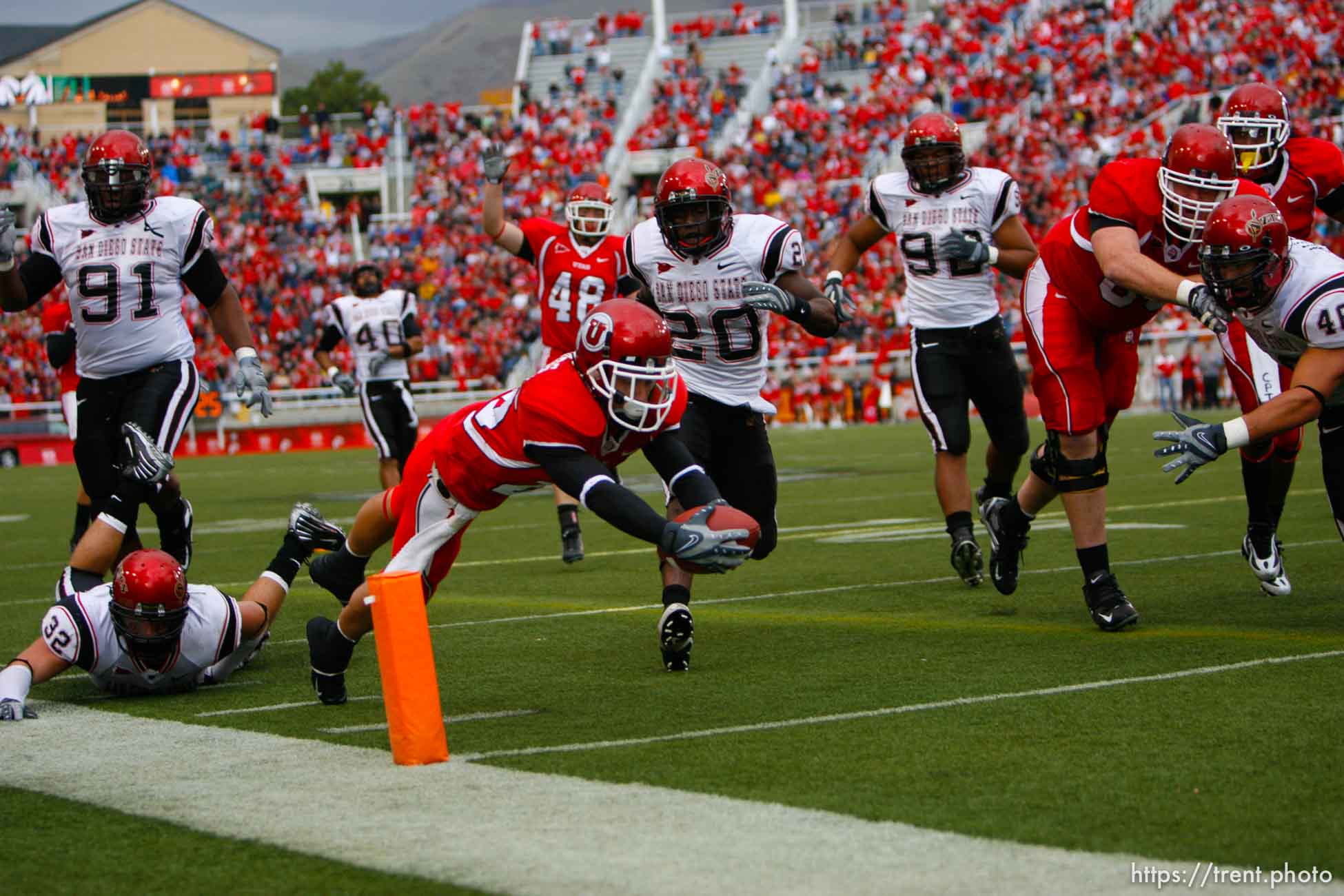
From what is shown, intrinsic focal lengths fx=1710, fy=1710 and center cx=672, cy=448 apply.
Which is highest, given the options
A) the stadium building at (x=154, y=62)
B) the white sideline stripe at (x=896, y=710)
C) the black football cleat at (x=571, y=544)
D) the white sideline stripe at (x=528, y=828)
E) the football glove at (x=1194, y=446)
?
the stadium building at (x=154, y=62)

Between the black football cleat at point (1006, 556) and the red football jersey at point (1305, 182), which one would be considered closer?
the red football jersey at point (1305, 182)

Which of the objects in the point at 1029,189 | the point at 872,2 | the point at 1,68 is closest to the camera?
the point at 1029,189

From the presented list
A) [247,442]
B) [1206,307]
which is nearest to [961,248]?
[1206,307]

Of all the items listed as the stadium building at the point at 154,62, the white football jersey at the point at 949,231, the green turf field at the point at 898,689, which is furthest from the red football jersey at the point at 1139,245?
the stadium building at the point at 154,62

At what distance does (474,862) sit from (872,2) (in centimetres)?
4128

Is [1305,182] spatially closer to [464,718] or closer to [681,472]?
[681,472]

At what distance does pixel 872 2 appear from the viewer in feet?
139

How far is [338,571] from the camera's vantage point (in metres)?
5.50

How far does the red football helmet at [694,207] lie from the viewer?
6102 mm

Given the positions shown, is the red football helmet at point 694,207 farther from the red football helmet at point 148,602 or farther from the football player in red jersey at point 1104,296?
the red football helmet at point 148,602

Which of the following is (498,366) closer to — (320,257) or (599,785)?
(320,257)

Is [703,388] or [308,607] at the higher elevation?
[703,388]

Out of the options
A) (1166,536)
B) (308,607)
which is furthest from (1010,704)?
(1166,536)

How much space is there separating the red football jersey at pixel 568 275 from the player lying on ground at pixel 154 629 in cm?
352
